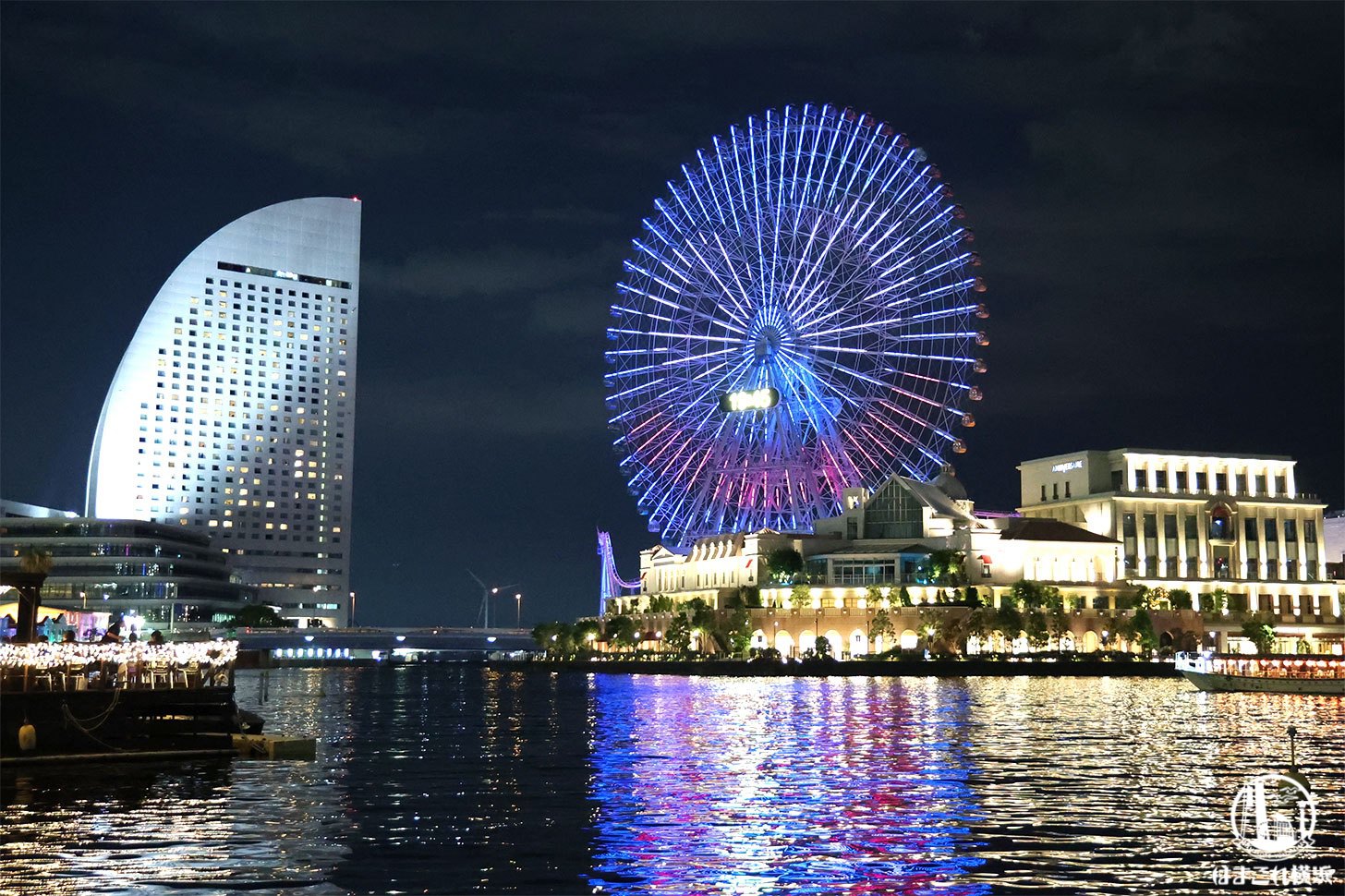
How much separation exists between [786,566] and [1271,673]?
2966 inches

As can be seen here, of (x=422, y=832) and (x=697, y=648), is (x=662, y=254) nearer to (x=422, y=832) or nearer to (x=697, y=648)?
(x=697, y=648)

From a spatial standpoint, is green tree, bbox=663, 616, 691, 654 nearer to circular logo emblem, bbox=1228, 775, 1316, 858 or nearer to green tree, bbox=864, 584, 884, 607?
green tree, bbox=864, 584, 884, 607

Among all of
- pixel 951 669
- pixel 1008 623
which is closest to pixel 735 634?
pixel 951 669

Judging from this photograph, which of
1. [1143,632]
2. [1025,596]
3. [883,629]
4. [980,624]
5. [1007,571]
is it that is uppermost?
[1007,571]

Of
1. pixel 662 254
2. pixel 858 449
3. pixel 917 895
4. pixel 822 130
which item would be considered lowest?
pixel 917 895

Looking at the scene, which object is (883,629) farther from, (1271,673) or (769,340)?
(1271,673)

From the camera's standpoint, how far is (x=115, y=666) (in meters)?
60.7

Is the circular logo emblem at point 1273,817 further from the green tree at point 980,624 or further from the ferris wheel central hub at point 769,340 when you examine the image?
the green tree at point 980,624

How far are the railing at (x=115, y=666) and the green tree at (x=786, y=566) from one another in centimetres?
12924

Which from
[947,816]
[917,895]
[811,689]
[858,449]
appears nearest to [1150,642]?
[858,449]

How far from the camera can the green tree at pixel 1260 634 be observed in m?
185

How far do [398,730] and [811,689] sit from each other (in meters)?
53.9

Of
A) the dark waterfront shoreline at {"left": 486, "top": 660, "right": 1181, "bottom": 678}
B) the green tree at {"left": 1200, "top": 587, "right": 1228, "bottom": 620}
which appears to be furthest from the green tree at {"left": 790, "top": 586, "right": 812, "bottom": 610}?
the green tree at {"left": 1200, "top": 587, "right": 1228, "bottom": 620}

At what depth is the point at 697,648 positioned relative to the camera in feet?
640
